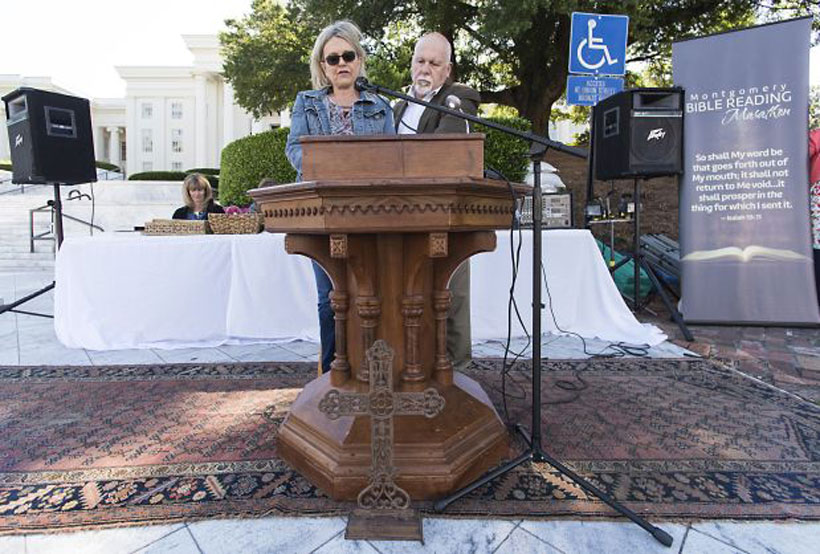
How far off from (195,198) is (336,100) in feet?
8.64

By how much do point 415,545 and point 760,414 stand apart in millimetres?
1824


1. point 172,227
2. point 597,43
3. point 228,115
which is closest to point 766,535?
point 172,227

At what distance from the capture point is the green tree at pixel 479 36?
26.5 feet

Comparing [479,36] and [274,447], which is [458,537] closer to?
[274,447]

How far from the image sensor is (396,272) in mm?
1579

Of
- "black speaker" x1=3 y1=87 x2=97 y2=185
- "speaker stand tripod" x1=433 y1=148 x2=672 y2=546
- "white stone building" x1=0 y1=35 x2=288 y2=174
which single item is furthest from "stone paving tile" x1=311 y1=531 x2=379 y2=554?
"white stone building" x1=0 y1=35 x2=288 y2=174

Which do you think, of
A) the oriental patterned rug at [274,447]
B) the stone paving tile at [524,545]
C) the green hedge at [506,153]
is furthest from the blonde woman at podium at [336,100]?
the green hedge at [506,153]

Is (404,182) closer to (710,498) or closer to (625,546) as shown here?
(625,546)

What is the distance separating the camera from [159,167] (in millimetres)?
40750

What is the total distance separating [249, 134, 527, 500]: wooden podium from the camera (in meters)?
1.30

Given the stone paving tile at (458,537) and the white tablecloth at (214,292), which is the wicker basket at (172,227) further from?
the stone paving tile at (458,537)

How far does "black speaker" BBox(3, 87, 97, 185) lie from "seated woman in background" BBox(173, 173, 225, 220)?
0.75 meters

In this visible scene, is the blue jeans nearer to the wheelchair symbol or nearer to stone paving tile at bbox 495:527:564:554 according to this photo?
stone paving tile at bbox 495:527:564:554

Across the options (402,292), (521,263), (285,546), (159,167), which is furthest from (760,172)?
(159,167)
